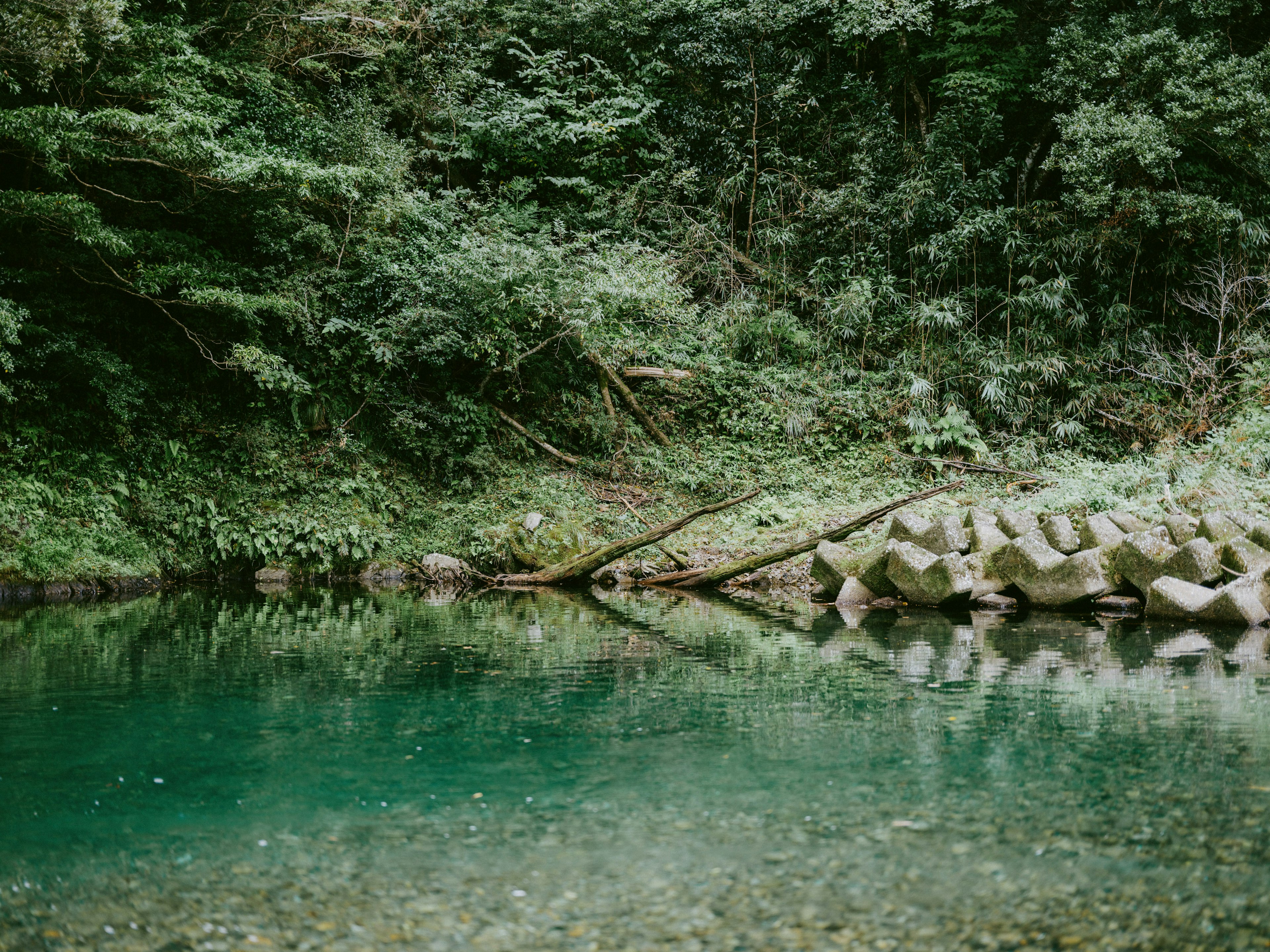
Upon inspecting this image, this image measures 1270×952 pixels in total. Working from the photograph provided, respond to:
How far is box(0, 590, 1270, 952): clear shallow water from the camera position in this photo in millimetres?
2742

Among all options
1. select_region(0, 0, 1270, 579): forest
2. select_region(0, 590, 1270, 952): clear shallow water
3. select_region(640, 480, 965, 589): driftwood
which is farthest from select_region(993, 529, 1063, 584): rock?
select_region(0, 0, 1270, 579): forest

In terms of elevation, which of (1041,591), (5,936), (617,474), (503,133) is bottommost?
(5,936)

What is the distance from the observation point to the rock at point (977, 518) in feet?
36.6

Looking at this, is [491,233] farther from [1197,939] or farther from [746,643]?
[1197,939]

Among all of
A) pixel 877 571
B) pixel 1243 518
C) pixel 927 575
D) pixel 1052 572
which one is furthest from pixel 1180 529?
pixel 877 571

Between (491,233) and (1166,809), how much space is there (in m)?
15.4

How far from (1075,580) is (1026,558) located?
20.8 inches

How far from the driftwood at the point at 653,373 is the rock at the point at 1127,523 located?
9.20m

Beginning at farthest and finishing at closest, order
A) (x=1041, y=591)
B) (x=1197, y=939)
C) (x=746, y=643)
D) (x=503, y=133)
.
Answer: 1. (x=503, y=133)
2. (x=1041, y=591)
3. (x=746, y=643)
4. (x=1197, y=939)

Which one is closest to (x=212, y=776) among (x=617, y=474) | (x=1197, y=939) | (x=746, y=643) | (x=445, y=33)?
(x=1197, y=939)

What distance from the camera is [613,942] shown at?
103 inches

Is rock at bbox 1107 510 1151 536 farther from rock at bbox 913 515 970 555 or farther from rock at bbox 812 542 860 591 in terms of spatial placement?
rock at bbox 812 542 860 591

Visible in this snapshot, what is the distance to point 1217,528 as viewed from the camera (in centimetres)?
928

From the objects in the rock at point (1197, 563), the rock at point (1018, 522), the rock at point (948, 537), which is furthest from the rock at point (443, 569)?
the rock at point (1197, 563)
